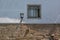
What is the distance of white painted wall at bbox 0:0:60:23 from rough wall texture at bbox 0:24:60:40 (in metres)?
0.22

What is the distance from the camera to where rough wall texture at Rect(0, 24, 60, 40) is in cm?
642

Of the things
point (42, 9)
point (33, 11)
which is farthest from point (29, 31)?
point (42, 9)

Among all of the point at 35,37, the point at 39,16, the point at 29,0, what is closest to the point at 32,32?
the point at 35,37

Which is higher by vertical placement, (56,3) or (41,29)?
(56,3)

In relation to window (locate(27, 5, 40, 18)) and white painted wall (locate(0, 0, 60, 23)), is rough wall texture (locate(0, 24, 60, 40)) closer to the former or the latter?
white painted wall (locate(0, 0, 60, 23))

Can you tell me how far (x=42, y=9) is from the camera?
266 inches

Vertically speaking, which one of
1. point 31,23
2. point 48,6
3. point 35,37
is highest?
point 48,6

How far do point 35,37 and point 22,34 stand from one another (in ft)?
1.52

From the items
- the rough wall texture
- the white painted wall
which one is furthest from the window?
the rough wall texture

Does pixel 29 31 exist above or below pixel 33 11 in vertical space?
below

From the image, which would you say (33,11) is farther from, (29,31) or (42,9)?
(29,31)

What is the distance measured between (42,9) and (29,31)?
95cm

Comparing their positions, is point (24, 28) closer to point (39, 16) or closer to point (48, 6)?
point (39, 16)

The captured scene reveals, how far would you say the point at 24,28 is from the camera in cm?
654
